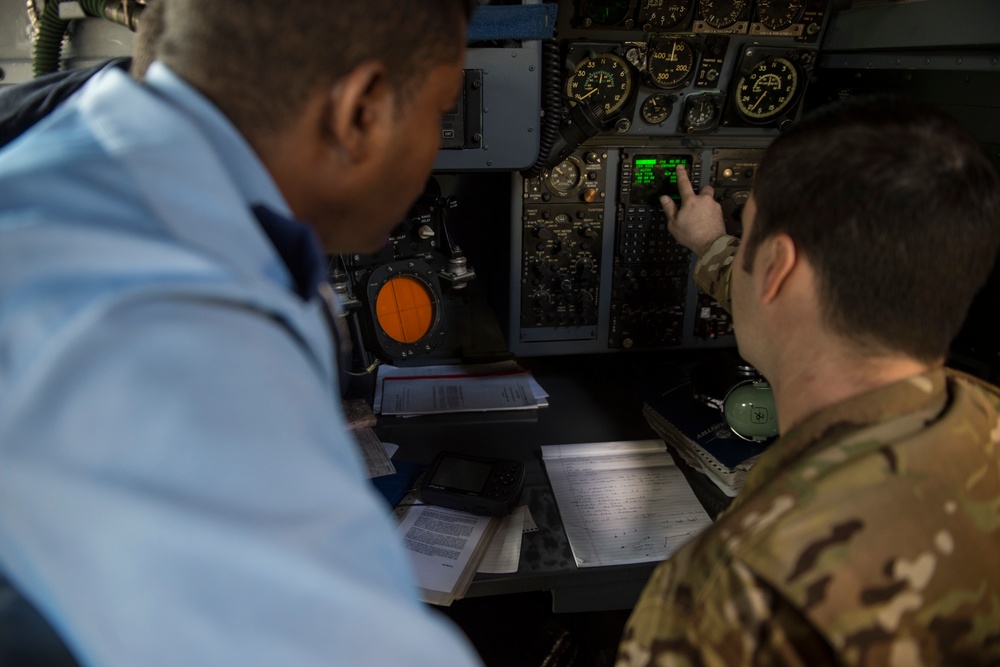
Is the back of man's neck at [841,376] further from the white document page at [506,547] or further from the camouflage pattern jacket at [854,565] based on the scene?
the white document page at [506,547]

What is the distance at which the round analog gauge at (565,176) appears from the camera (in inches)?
83.6

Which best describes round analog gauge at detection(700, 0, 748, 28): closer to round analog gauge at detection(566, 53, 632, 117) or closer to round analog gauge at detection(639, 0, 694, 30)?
round analog gauge at detection(639, 0, 694, 30)

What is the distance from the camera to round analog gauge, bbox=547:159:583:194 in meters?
2.12

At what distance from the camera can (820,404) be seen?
1.05 metres

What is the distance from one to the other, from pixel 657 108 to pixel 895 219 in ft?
4.12

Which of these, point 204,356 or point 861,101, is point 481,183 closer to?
point 861,101

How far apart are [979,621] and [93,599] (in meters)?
0.94

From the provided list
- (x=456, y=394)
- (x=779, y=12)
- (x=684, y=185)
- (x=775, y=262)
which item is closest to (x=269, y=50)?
(x=775, y=262)

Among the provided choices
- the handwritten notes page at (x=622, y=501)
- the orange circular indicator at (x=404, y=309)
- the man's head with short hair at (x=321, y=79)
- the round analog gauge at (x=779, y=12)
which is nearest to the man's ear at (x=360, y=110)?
the man's head with short hair at (x=321, y=79)

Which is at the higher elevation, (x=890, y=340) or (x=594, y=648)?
(x=890, y=340)

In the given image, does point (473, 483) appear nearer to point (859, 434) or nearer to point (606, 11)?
point (859, 434)

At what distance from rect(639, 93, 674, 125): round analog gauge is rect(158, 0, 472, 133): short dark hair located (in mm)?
1510

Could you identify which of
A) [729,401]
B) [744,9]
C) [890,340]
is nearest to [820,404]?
[890,340]

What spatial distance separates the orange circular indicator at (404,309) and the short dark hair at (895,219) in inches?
42.9
